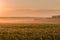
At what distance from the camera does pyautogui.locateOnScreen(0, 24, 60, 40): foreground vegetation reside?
25.9 inches

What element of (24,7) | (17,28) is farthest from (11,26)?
(24,7)

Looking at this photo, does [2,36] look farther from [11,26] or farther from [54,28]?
[54,28]

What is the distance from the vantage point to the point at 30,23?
2.38ft

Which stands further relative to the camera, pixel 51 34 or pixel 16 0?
pixel 16 0

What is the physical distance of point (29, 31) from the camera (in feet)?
2.21

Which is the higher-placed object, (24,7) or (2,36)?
(24,7)

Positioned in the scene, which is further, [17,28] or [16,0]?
[16,0]

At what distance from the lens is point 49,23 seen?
2.35 feet

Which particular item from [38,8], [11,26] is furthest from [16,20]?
[38,8]

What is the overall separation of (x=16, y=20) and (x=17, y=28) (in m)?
0.07

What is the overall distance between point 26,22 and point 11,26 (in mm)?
94

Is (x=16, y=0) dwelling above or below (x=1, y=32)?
above

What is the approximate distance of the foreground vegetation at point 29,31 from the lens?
0.66 meters

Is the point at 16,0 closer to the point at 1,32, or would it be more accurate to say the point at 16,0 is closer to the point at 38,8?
the point at 38,8
